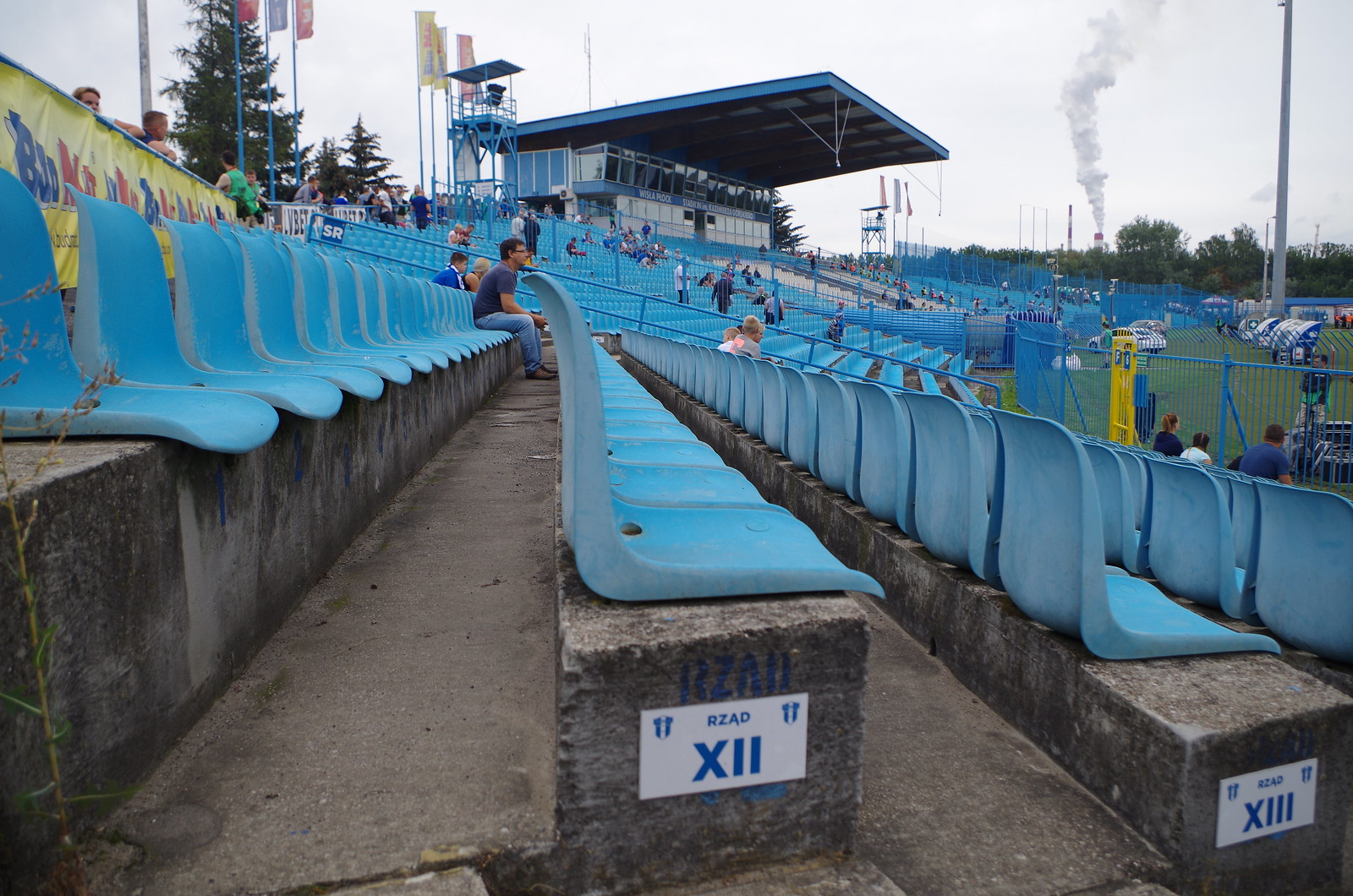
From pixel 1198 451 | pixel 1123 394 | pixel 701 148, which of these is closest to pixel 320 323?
pixel 1198 451

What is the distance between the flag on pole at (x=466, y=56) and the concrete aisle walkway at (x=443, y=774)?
3751cm

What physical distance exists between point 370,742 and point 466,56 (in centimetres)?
3910

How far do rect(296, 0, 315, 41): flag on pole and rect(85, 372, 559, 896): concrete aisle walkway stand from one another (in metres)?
27.3

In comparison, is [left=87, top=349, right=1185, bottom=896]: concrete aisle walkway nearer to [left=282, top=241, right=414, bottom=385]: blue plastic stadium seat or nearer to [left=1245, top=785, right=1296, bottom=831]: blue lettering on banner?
[left=1245, top=785, right=1296, bottom=831]: blue lettering on banner

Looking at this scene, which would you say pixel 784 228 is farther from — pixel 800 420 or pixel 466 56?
pixel 800 420

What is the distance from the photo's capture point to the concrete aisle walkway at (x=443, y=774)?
56.9 inches

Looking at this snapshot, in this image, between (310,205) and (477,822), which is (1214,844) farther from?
(310,205)

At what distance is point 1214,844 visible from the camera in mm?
1759

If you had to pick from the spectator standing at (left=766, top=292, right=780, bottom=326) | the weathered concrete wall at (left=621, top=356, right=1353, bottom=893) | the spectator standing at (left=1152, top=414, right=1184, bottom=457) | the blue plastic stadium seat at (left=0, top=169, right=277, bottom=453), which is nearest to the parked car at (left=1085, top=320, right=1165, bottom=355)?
the spectator standing at (left=766, top=292, right=780, bottom=326)

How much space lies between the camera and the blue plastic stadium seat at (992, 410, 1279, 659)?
2.02 meters

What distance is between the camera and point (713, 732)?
5.02 ft

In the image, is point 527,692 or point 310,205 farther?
point 310,205

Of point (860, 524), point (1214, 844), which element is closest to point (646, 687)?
point (1214, 844)

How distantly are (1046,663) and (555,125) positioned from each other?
40.6 meters
